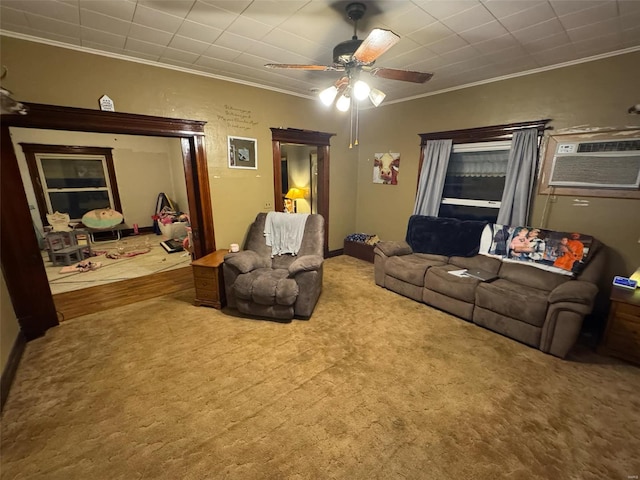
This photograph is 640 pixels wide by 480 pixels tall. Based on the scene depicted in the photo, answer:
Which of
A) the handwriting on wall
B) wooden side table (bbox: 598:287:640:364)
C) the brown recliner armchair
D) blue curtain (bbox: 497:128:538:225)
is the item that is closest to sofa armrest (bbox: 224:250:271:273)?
the brown recliner armchair

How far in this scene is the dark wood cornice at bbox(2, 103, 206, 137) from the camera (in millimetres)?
2350

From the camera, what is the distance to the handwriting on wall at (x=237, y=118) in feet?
10.9

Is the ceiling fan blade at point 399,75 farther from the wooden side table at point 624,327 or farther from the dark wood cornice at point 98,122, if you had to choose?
the wooden side table at point 624,327

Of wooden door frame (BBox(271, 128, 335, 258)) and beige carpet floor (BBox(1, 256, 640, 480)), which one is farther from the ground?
wooden door frame (BBox(271, 128, 335, 258))

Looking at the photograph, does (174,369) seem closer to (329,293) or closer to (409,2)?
(329,293)

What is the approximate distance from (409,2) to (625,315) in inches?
111

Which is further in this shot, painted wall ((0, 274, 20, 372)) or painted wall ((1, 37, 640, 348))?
painted wall ((1, 37, 640, 348))

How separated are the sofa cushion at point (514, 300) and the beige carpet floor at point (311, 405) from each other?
263 mm

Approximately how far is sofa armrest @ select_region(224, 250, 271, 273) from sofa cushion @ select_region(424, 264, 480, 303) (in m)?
1.90

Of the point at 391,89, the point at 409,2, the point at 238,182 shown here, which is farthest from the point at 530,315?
the point at 238,182

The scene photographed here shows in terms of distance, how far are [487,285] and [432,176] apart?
1.80 metres

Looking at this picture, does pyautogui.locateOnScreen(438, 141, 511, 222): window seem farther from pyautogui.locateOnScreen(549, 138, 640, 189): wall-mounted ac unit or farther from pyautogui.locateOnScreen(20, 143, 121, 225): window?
pyautogui.locateOnScreen(20, 143, 121, 225): window

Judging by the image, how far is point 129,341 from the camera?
242 centimetres

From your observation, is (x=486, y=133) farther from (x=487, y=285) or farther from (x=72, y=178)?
(x=72, y=178)
